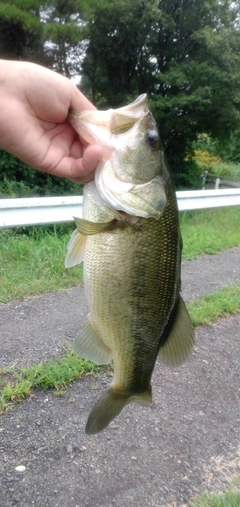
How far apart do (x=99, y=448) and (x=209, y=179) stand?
1526 cm

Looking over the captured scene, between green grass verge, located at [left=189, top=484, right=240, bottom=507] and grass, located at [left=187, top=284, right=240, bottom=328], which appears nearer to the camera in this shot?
green grass verge, located at [left=189, top=484, right=240, bottom=507]

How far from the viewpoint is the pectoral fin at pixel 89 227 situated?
Result: 156 centimetres

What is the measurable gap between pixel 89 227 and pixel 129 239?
147mm

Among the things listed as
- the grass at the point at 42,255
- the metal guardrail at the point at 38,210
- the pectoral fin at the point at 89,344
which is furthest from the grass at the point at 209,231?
the pectoral fin at the point at 89,344

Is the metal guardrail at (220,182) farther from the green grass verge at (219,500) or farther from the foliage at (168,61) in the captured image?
the green grass verge at (219,500)

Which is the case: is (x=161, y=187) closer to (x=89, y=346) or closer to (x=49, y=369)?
(x=89, y=346)

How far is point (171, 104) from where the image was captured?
13.5 m

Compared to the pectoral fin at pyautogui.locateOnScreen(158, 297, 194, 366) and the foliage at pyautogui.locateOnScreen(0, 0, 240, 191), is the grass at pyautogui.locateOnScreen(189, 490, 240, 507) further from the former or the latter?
the foliage at pyautogui.locateOnScreen(0, 0, 240, 191)

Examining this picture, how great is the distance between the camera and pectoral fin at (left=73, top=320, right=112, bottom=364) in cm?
177

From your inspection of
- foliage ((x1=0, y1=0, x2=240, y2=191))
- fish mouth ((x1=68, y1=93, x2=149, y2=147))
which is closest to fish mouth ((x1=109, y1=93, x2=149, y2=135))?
fish mouth ((x1=68, y1=93, x2=149, y2=147))

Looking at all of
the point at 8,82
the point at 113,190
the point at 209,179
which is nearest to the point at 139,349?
the point at 113,190

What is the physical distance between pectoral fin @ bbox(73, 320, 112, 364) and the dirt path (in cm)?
109

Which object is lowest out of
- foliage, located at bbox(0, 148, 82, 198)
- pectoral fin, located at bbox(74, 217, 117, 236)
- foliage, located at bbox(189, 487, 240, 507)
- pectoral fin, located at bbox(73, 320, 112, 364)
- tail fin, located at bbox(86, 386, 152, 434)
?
foliage, located at bbox(0, 148, 82, 198)

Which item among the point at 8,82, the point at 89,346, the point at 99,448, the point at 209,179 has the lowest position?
the point at 209,179
